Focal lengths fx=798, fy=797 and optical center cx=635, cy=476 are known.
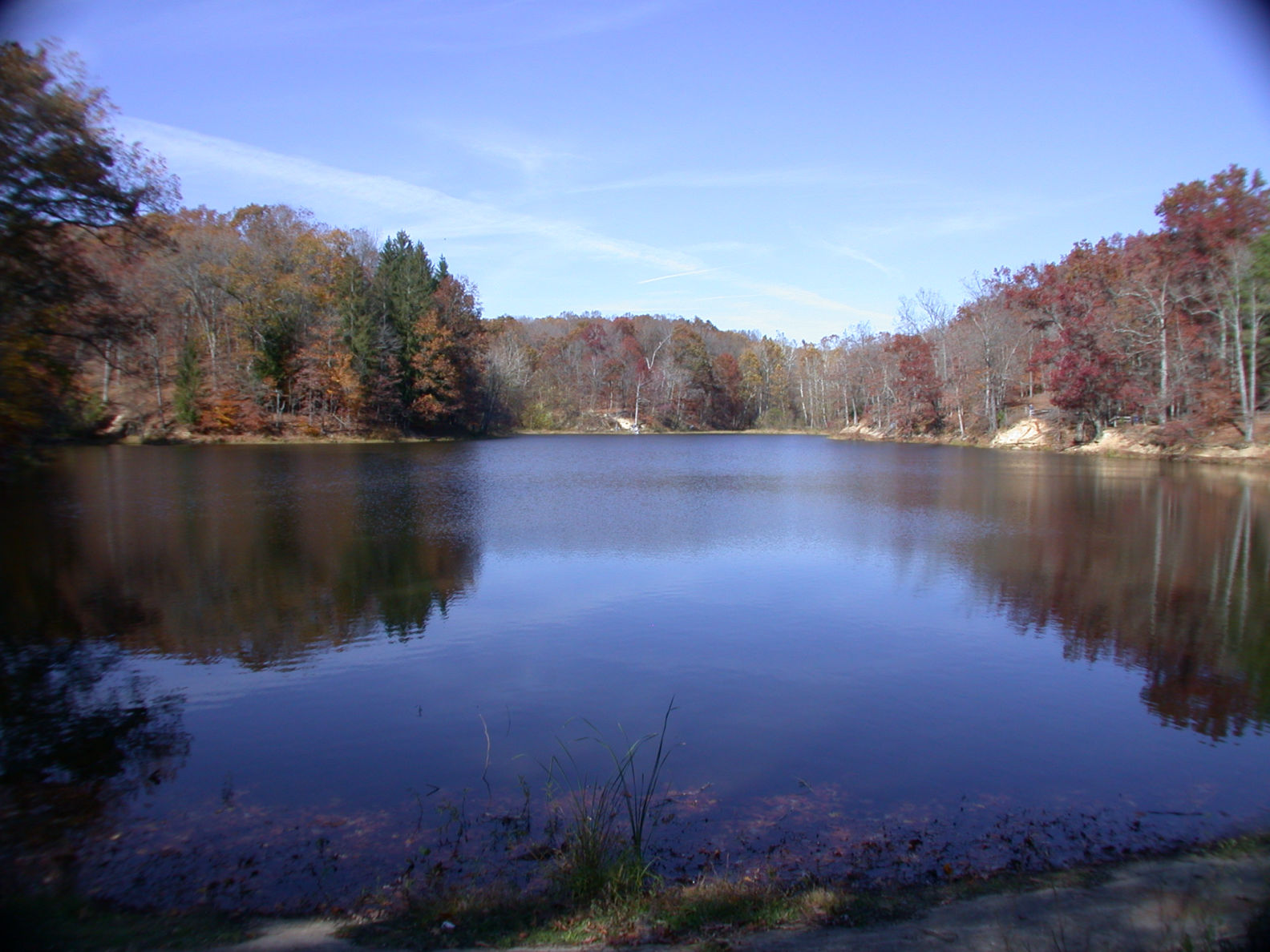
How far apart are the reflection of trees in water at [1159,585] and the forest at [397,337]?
12.6 meters

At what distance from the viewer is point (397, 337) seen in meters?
55.6

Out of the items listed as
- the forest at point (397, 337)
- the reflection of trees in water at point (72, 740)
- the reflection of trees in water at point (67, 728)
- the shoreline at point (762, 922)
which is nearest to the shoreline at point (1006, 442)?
the forest at point (397, 337)

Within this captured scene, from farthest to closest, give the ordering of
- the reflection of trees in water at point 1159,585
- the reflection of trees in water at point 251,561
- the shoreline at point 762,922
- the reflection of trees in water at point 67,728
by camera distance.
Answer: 1. the reflection of trees in water at point 251,561
2. the reflection of trees in water at point 1159,585
3. the reflection of trees in water at point 67,728
4. the shoreline at point 762,922

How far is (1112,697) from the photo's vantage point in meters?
8.00

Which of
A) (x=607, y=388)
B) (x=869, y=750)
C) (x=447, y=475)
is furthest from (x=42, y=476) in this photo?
(x=607, y=388)

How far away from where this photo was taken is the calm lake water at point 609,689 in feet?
17.1

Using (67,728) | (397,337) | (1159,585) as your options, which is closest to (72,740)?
(67,728)

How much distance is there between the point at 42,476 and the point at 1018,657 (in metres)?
29.3

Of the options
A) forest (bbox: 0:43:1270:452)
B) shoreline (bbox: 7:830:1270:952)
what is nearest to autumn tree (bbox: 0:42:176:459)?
forest (bbox: 0:43:1270:452)

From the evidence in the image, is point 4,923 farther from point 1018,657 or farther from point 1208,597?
point 1208,597

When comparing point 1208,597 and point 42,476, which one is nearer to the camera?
point 1208,597

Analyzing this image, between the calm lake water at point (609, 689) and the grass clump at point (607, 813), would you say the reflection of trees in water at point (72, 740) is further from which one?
the grass clump at point (607, 813)

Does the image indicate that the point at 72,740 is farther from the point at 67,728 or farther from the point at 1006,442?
the point at 1006,442

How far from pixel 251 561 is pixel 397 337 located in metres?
44.5
